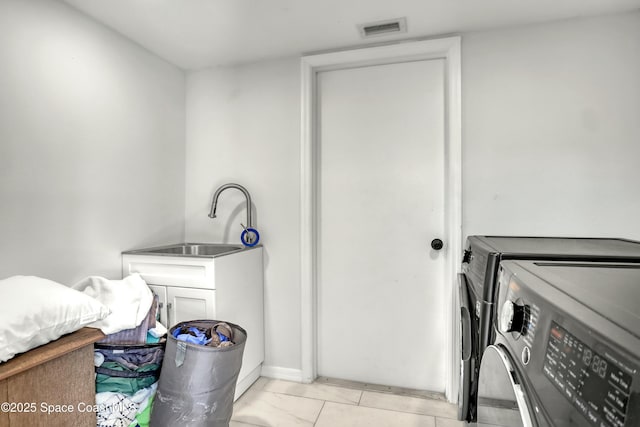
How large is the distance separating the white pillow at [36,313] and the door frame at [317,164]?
3.89ft

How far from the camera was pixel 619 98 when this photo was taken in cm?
177

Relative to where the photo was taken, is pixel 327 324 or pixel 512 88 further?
pixel 327 324

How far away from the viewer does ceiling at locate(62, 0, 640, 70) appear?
1.69 metres

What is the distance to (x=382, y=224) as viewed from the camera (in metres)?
2.18

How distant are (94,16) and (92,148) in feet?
2.22

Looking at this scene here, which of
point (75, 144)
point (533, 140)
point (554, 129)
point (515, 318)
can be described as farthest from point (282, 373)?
point (554, 129)

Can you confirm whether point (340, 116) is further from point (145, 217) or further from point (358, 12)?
point (145, 217)

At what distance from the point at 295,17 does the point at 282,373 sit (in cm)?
214

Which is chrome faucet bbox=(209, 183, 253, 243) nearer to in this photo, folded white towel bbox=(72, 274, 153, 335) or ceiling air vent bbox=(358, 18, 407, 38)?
folded white towel bbox=(72, 274, 153, 335)

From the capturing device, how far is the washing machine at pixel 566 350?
37 centimetres

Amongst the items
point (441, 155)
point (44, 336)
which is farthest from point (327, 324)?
point (44, 336)

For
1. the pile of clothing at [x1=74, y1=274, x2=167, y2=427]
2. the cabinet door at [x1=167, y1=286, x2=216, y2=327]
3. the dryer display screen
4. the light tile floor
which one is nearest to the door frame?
the light tile floor

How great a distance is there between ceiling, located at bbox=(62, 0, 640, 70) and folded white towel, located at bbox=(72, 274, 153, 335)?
1.35 meters

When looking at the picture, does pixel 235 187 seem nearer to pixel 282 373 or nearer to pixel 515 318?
pixel 282 373
